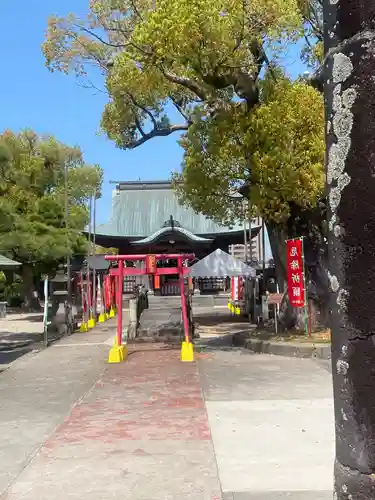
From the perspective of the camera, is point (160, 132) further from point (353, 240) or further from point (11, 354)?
point (353, 240)

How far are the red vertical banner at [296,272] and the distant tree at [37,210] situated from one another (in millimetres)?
14320

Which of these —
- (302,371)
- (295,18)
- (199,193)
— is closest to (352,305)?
(302,371)

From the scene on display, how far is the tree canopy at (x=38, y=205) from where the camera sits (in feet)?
85.5

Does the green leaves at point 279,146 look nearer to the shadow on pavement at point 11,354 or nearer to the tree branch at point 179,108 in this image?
the tree branch at point 179,108

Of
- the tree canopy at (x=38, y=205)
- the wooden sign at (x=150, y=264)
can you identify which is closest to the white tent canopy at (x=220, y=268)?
the tree canopy at (x=38, y=205)

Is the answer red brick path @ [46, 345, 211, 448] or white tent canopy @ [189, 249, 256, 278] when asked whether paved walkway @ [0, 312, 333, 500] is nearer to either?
red brick path @ [46, 345, 211, 448]

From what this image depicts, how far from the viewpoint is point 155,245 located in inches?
1465

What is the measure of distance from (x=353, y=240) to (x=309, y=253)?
476 inches

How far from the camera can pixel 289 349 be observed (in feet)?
39.0

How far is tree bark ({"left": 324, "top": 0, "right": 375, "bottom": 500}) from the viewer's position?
6.99 feet

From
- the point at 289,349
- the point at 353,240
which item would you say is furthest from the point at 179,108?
the point at 353,240

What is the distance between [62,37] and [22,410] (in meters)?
8.85

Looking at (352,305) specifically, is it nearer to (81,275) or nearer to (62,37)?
(62,37)

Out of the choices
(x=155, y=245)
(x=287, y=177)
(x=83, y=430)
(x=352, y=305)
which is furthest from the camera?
(x=155, y=245)
